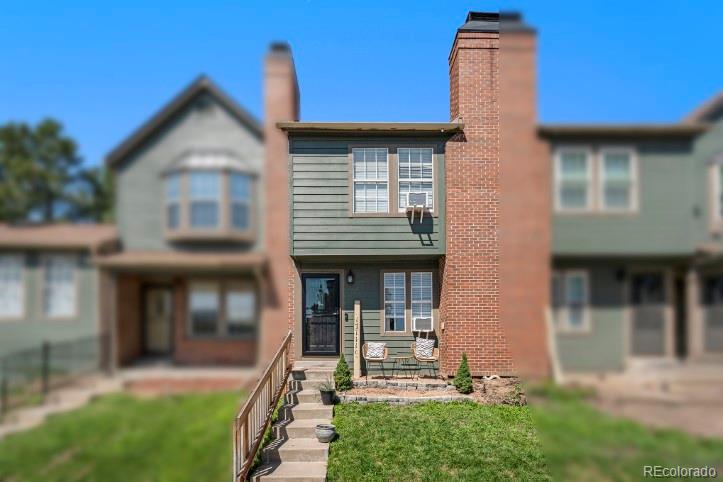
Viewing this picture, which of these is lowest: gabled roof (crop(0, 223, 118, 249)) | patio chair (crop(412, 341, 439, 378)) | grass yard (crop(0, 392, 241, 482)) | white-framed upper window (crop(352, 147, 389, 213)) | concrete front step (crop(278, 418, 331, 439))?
concrete front step (crop(278, 418, 331, 439))

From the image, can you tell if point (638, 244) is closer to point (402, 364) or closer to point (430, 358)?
point (430, 358)

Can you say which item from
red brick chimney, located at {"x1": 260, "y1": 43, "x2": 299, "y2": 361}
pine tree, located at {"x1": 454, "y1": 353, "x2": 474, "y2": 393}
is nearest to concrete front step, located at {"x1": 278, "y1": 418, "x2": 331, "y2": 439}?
pine tree, located at {"x1": 454, "y1": 353, "x2": 474, "y2": 393}

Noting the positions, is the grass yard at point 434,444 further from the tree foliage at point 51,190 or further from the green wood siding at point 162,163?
the tree foliage at point 51,190

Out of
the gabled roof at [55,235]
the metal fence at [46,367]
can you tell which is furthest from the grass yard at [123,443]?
the gabled roof at [55,235]

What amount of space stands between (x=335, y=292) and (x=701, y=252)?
3987mm

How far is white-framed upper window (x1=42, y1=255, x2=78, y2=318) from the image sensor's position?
1584mm

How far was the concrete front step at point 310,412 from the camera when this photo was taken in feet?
14.7

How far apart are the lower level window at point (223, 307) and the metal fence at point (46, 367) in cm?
40

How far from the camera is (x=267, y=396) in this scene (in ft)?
12.9

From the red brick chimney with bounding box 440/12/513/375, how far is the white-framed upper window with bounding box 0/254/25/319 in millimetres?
3252

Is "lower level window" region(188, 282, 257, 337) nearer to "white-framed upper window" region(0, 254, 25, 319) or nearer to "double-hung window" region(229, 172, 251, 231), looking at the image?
"double-hung window" region(229, 172, 251, 231)

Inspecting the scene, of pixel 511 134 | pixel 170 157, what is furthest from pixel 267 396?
pixel 511 134

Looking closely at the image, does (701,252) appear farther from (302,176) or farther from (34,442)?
(302,176)

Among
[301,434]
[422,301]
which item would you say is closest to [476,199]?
[422,301]
